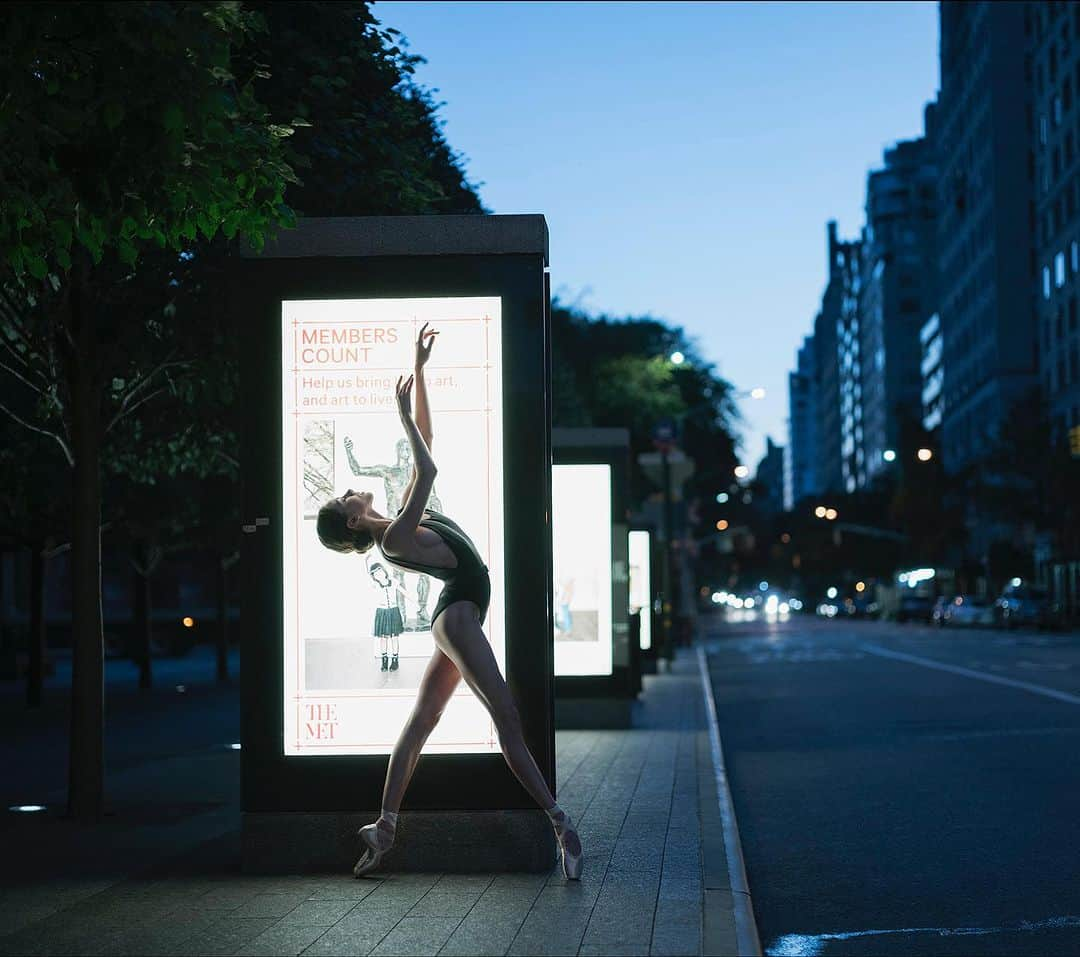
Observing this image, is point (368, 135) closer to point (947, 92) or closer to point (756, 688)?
point (756, 688)

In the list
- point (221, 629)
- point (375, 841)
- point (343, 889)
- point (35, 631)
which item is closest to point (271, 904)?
point (343, 889)

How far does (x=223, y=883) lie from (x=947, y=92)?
12162cm

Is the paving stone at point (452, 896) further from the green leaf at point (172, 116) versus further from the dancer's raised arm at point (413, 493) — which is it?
the green leaf at point (172, 116)

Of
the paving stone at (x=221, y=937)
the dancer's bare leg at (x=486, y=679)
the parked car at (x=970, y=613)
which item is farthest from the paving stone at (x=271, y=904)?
the parked car at (x=970, y=613)

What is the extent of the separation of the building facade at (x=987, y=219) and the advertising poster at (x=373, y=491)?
87071mm

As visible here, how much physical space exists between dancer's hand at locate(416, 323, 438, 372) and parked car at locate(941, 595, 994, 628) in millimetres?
68736

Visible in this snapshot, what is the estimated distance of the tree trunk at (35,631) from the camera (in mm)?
27438

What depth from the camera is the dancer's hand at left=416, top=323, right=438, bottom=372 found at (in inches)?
355

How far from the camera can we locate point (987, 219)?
107 m

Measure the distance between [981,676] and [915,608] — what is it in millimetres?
65278

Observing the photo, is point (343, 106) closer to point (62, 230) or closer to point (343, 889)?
point (62, 230)

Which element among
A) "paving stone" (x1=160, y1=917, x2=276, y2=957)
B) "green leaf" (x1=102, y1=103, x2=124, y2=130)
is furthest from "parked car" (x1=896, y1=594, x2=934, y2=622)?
"green leaf" (x1=102, y1=103, x2=124, y2=130)

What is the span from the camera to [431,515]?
8961 mm

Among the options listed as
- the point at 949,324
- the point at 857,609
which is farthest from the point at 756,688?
the point at 857,609
